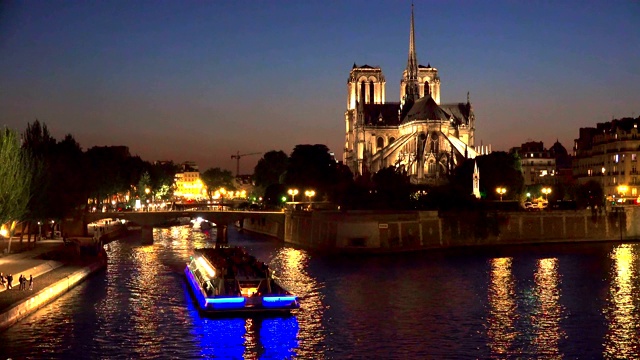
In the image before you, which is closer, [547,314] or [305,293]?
[547,314]

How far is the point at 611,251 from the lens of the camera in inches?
2500

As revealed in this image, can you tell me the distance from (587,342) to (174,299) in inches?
705

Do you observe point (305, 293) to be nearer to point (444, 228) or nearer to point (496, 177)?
point (444, 228)

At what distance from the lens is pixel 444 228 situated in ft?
221

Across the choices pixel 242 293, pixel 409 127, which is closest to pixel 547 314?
pixel 242 293

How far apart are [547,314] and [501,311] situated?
1.86 m


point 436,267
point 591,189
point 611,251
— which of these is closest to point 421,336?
point 436,267

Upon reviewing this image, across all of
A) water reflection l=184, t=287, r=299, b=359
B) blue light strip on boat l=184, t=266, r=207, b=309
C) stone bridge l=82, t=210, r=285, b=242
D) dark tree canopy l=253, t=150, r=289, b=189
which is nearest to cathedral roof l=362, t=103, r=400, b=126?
dark tree canopy l=253, t=150, r=289, b=189

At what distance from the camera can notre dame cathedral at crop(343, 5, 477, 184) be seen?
364 feet

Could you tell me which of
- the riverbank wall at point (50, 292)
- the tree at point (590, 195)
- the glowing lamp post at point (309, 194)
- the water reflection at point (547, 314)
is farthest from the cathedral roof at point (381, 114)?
the riverbank wall at point (50, 292)

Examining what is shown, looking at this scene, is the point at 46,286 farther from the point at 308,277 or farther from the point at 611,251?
the point at 611,251

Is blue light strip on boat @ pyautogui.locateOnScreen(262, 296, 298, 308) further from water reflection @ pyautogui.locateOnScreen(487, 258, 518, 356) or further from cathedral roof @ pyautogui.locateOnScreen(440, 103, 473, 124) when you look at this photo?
cathedral roof @ pyautogui.locateOnScreen(440, 103, 473, 124)

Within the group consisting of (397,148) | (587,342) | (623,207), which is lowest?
(587,342)

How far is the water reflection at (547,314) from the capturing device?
29981mm
